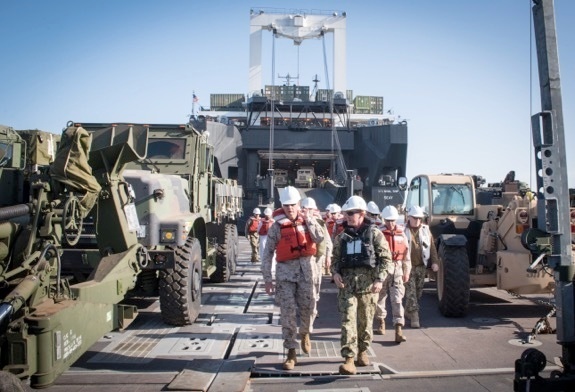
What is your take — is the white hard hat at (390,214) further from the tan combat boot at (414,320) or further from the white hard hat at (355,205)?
the white hard hat at (355,205)

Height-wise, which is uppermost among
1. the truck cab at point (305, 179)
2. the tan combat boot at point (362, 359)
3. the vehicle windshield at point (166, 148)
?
the truck cab at point (305, 179)

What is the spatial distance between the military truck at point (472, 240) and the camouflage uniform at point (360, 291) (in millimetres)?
1679

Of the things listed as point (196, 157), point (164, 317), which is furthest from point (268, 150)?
point (164, 317)

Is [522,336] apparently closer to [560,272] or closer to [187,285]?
[560,272]

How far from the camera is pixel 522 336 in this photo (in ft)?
20.8

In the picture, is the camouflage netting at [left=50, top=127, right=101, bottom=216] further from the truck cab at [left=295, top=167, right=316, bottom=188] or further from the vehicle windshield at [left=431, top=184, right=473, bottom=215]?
the truck cab at [left=295, top=167, right=316, bottom=188]

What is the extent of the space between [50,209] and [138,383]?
176 cm

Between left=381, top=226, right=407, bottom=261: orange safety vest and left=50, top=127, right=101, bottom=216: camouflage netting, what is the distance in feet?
11.9

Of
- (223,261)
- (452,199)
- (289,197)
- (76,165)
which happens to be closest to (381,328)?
(289,197)

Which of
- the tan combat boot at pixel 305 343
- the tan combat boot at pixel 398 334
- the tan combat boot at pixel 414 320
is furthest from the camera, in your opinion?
the tan combat boot at pixel 414 320

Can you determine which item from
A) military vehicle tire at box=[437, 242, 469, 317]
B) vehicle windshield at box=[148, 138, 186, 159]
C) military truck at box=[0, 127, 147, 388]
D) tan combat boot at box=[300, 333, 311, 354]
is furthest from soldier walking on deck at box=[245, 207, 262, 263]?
tan combat boot at box=[300, 333, 311, 354]

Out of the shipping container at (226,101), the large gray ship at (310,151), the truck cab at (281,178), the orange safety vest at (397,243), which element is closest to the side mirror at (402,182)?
the orange safety vest at (397,243)

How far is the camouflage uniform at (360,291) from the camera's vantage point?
16.6 feet

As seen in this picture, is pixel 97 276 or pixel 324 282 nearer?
pixel 97 276
